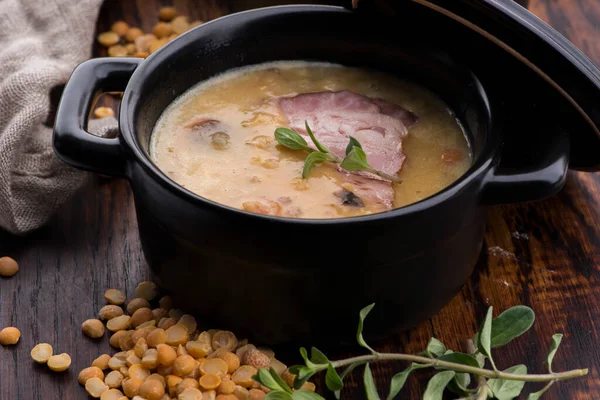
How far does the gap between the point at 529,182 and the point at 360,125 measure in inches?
19.3

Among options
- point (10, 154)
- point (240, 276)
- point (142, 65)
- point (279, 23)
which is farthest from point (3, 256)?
point (279, 23)

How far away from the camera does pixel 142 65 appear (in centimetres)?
205

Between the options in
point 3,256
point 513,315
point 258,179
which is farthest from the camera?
point 3,256

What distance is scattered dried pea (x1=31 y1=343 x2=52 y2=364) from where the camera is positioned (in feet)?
6.27

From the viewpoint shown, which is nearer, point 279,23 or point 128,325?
point 128,325

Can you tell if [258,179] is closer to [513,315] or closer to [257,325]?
[257,325]

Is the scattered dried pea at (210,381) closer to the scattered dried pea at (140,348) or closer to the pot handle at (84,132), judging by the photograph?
the scattered dried pea at (140,348)

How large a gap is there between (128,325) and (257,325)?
31cm

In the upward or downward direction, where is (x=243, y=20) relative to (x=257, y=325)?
upward

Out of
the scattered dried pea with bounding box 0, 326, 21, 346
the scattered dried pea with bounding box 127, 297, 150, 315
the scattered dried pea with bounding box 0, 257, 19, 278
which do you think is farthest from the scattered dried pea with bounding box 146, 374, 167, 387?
the scattered dried pea with bounding box 0, 257, 19, 278

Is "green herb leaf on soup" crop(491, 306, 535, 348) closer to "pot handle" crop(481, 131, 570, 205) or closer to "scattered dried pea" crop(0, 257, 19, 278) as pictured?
"pot handle" crop(481, 131, 570, 205)

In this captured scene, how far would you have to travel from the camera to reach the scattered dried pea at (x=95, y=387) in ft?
6.00

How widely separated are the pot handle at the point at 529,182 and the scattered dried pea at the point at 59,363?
0.91m

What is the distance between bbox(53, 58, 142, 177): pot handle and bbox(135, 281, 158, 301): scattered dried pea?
29 cm
